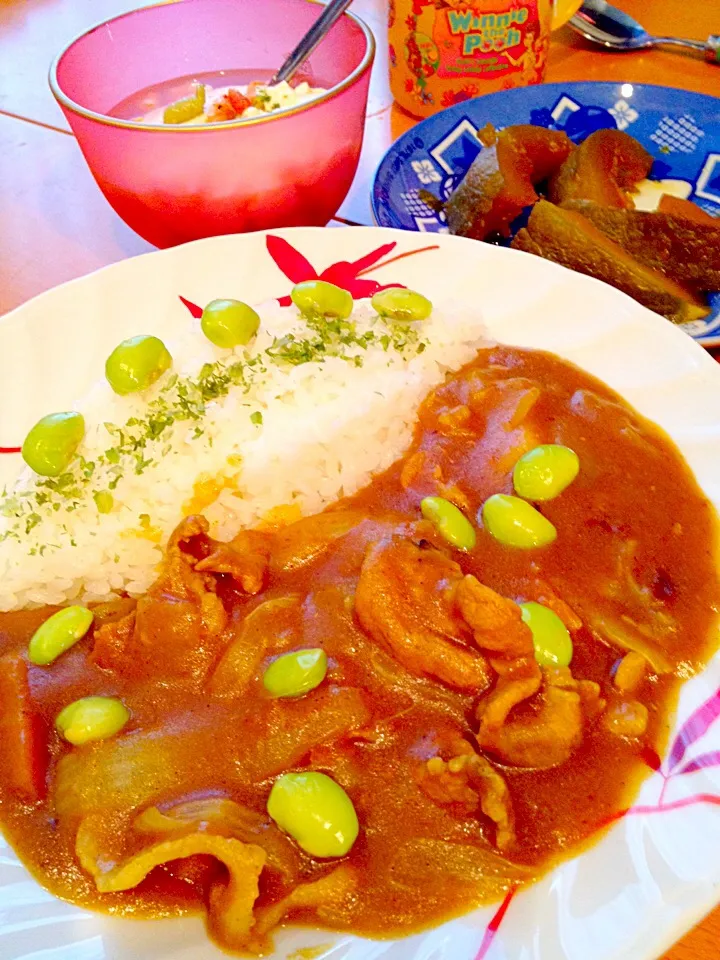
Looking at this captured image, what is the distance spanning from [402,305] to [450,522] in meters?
1.06

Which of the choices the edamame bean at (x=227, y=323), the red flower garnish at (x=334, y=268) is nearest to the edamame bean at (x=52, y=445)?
the edamame bean at (x=227, y=323)

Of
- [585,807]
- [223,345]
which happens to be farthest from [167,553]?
[585,807]

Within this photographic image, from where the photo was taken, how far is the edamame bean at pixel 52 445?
93.6 inches

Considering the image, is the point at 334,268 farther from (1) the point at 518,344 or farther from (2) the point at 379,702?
(2) the point at 379,702

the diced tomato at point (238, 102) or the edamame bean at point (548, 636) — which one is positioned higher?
the diced tomato at point (238, 102)

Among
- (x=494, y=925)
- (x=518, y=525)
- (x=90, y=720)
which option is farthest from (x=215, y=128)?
(x=494, y=925)

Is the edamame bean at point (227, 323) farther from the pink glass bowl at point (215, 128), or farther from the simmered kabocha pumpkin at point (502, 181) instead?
the simmered kabocha pumpkin at point (502, 181)

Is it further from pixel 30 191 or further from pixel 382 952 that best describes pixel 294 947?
pixel 30 191

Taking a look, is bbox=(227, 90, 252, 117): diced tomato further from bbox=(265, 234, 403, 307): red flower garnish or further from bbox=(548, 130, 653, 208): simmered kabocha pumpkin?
bbox=(548, 130, 653, 208): simmered kabocha pumpkin

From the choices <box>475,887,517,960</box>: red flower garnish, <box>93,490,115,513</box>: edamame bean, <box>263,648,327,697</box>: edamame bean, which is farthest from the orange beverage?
<box>475,887,517,960</box>: red flower garnish

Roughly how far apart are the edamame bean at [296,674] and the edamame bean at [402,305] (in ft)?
4.91

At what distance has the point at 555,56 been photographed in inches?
199

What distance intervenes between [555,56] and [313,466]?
387 centimetres

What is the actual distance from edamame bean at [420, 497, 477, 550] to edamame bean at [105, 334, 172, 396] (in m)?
1.07
